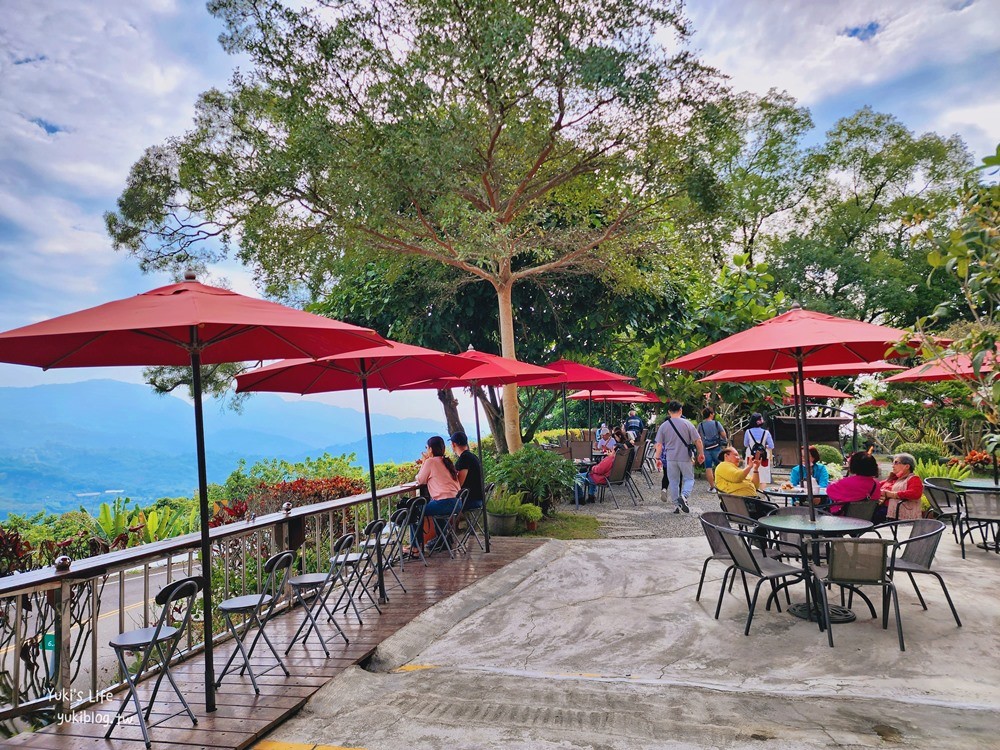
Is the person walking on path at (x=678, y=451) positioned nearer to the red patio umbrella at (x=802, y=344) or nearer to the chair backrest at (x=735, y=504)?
the red patio umbrella at (x=802, y=344)

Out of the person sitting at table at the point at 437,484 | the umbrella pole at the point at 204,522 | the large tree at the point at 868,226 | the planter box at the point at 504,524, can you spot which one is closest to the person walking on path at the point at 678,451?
the planter box at the point at 504,524

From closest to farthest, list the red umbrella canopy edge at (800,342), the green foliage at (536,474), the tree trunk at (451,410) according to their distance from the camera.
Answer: the red umbrella canopy edge at (800,342)
the green foliage at (536,474)
the tree trunk at (451,410)

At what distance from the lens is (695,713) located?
3895 millimetres

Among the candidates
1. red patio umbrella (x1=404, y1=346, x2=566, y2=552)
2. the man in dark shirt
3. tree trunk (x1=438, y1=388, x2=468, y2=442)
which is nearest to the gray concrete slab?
the man in dark shirt

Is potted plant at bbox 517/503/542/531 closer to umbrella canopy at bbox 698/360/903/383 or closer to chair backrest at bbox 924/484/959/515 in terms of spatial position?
umbrella canopy at bbox 698/360/903/383

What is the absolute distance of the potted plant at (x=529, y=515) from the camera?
10.0 metres

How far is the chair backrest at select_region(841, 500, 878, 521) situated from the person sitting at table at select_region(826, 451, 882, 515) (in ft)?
0.52

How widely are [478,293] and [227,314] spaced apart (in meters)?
11.8

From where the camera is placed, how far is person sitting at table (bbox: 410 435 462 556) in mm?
8234

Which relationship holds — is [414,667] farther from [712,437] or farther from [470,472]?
[712,437]

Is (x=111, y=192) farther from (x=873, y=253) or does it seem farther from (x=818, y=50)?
(x=873, y=253)

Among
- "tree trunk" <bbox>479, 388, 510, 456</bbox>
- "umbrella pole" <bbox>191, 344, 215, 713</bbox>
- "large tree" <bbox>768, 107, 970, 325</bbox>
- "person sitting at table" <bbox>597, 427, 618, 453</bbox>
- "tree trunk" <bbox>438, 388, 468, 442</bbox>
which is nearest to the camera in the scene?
"umbrella pole" <bbox>191, 344, 215, 713</bbox>

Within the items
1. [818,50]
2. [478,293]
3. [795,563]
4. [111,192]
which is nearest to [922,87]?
[818,50]

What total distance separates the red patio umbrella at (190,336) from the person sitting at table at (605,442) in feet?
→ 38.1
